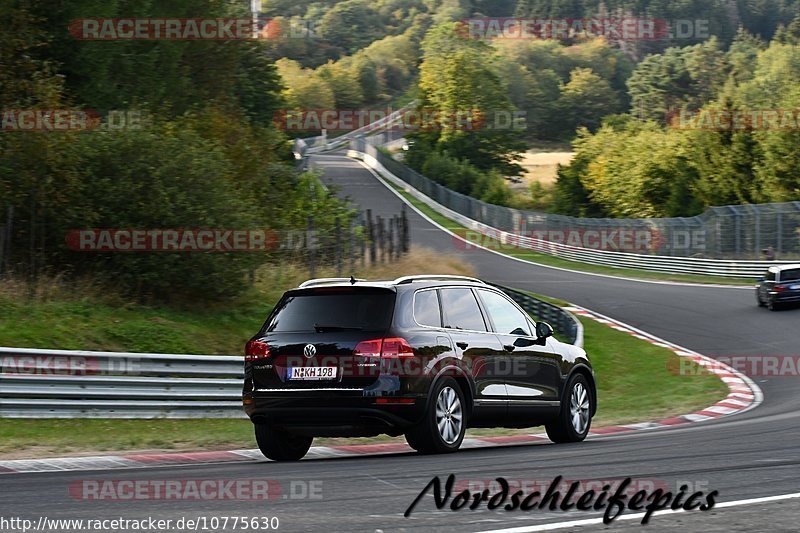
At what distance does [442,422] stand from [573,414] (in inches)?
95.9

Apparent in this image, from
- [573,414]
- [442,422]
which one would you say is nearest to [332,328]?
[442,422]

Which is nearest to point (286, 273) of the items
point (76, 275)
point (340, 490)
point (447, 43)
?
point (76, 275)

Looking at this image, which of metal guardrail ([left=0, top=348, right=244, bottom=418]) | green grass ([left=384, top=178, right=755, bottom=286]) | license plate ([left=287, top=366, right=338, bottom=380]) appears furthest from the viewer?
green grass ([left=384, top=178, right=755, bottom=286])

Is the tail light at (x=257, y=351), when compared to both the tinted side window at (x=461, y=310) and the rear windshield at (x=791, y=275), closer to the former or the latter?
the tinted side window at (x=461, y=310)

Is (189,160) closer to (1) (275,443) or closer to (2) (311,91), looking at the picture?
(1) (275,443)

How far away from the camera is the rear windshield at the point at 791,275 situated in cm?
3450

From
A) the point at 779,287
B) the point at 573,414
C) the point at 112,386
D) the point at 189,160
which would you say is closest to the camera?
the point at 573,414

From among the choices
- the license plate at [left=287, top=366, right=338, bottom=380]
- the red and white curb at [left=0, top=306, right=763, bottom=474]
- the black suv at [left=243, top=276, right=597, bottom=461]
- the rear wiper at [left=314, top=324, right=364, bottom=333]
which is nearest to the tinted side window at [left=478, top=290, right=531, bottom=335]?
the black suv at [left=243, top=276, right=597, bottom=461]

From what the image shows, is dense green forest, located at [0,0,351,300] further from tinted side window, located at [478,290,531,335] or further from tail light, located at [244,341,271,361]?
tail light, located at [244,341,271,361]

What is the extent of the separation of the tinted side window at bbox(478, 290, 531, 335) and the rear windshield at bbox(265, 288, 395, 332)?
1.65 metres

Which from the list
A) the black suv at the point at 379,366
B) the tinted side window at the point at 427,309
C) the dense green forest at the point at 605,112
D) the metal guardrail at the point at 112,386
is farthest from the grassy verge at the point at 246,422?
the dense green forest at the point at 605,112

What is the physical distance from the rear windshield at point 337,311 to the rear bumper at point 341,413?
0.60 m

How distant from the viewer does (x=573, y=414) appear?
12977mm

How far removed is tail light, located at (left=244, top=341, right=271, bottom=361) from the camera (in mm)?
11109
